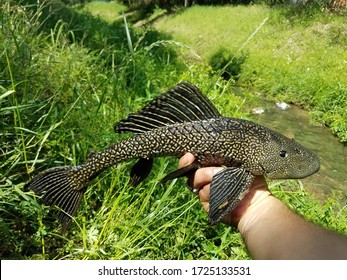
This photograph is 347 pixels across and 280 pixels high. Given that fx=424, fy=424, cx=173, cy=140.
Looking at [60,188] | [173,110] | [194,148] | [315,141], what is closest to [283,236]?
[194,148]

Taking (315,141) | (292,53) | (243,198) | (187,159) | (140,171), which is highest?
(187,159)

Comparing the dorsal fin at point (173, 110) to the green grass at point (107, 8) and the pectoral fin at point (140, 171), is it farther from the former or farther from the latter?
the green grass at point (107, 8)

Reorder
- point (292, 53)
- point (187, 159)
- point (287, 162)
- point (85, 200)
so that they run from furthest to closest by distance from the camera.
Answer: point (292, 53)
point (85, 200)
point (187, 159)
point (287, 162)

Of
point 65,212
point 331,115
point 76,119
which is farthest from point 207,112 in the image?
point 331,115

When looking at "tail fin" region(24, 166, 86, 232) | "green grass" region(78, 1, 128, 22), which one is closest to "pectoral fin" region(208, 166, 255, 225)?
"tail fin" region(24, 166, 86, 232)

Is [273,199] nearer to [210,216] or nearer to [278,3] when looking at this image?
[210,216]

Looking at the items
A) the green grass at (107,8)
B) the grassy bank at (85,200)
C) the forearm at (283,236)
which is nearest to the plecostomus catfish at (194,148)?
the forearm at (283,236)

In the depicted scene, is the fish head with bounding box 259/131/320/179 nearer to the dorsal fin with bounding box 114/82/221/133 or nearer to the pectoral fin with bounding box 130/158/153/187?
the dorsal fin with bounding box 114/82/221/133

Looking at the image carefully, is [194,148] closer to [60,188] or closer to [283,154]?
[283,154]
